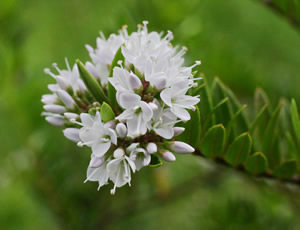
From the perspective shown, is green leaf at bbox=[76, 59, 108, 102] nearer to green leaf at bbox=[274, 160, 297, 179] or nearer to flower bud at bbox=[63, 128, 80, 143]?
flower bud at bbox=[63, 128, 80, 143]

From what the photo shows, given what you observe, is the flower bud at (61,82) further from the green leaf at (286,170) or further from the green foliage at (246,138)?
the green leaf at (286,170)

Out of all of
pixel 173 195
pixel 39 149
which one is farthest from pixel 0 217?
pixel 173 195

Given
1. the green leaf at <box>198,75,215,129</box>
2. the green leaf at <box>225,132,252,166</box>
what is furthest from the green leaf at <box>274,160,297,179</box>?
the green leaf at <box>198,75,215,129</box>

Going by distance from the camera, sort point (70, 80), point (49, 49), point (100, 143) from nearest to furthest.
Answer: point (100, 143) → point (70, 80) → point (49, 49)

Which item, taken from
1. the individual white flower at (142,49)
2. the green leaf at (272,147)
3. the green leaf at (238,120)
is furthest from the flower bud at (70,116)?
the green leaf at (272,147)

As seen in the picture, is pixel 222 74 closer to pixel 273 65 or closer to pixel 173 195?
pixel 273 65

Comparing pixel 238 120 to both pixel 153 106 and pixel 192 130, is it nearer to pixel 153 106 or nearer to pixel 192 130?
pixel 192 130
